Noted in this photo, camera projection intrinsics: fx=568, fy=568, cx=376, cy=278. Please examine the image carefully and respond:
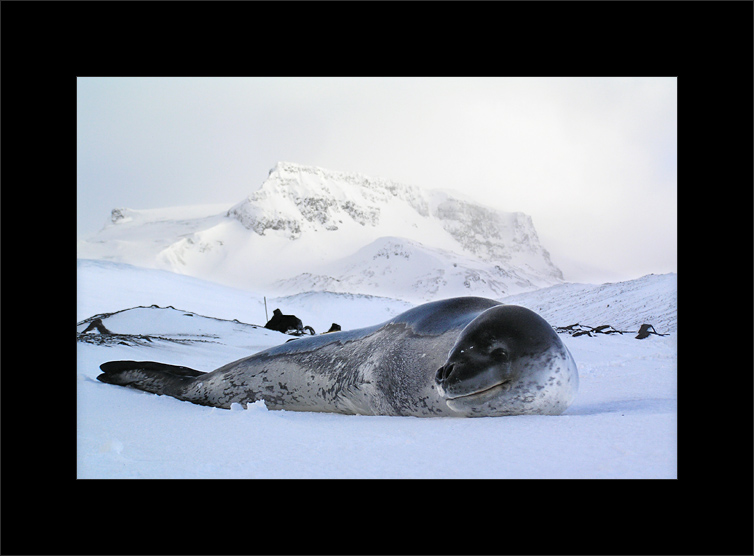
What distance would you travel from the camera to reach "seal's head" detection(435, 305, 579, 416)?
2205 mm

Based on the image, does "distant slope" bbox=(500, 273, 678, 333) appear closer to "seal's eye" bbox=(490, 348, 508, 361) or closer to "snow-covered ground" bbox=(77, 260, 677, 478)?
"snow-covered ground" bbox=(77, 260, 677, 478)

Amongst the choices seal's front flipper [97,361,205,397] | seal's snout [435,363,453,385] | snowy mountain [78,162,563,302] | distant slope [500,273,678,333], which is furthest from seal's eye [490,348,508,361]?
snowy mountain [78,162,563,302]

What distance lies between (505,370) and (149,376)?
257 cm

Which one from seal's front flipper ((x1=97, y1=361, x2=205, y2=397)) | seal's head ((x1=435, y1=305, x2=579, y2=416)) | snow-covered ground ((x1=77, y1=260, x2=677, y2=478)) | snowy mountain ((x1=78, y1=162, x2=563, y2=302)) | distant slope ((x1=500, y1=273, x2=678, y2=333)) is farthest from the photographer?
snowy mountain ((x1=78, y1=162, x2=563, y2=302))

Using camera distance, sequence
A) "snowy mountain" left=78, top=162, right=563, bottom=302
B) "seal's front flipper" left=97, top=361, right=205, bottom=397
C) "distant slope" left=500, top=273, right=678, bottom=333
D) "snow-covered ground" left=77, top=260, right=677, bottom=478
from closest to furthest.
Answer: "snow-covered ground" left=77, top=260, right=677, bottom=478
"seal's front flipper" left=97, top=361, right=205, bottom=397
"distant slope" left=500, top=273, right=678, bottom=333
"snowy mountain" left=78, top=162, right=563, bottom=302

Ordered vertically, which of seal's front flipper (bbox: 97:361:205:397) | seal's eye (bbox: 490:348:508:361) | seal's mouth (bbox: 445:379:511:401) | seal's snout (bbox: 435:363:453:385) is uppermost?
seal's eye (bbox: 490:348:508:361)

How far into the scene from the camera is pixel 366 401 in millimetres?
2855

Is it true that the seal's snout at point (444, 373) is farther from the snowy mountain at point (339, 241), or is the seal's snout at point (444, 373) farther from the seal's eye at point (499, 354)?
the snowy mountain at point (339, 241)

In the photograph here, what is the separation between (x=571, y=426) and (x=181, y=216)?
102508mm

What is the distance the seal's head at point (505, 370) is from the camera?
221 centimetres

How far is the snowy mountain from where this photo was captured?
5891 cm

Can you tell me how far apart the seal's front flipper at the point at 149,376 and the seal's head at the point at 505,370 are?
2.06 meters

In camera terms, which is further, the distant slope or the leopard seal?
the distant slope

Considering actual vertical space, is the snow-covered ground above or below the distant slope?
below
